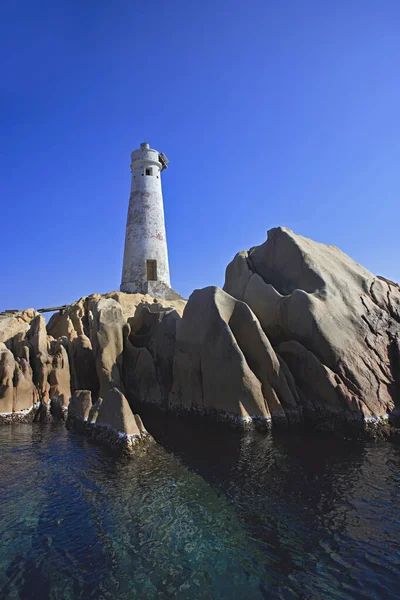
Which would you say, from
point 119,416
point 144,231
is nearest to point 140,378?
point 119,416

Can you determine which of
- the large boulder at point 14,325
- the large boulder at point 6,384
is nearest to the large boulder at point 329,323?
the large boulder at point 6,384

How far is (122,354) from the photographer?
72.0 feet

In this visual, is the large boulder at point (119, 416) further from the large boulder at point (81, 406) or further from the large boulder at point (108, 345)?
the large boulder at point (108, 345)

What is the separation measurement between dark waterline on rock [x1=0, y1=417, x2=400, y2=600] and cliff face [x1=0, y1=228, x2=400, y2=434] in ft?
7.42

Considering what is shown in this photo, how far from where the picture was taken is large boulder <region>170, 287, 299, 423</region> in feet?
52.3

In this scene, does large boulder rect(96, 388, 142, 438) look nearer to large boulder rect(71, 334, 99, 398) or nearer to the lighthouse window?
large boulder rect(71, 334, 99, 398)

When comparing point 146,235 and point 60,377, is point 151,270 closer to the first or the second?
point 146,235

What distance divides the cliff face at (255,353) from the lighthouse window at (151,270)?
16.6 metres

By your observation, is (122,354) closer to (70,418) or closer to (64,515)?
(70,418)

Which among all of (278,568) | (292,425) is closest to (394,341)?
(292,425)

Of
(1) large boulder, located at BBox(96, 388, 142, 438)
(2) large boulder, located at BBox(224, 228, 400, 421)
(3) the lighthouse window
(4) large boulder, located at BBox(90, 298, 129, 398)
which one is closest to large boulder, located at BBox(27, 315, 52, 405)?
(4) large boulder, located at BBox(90, 298, 129, 398)

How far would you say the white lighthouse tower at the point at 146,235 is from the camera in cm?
4022

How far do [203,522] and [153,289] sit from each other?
31603 millimetres

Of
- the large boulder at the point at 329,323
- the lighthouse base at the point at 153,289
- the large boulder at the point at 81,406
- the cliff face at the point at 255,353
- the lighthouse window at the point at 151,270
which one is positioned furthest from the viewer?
the lighthouse window at the point at 151,270
